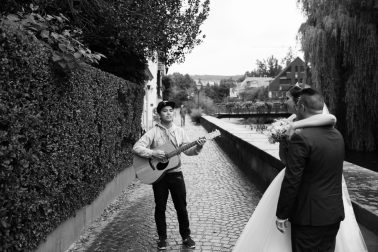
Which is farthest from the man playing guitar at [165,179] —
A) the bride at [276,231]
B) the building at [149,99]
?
the building at [149,99]

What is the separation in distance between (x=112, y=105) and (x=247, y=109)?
49255 millimetres

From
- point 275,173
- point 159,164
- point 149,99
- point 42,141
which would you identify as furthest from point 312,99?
point 149,99

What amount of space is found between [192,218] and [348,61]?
1455 cm

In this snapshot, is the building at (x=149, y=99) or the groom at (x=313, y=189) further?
the building at (x=149, y=99)

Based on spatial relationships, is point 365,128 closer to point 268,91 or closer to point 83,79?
point 83,79

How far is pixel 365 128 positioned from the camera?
725 inches

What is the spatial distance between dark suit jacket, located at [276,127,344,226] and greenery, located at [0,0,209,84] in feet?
18.6

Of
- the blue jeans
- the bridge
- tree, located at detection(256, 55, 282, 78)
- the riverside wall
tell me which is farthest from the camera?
tree, located at detection(256, 55, 282, 78)

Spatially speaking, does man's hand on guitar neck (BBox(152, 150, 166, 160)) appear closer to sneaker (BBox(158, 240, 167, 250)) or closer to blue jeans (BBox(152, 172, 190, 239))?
blue jeans (BBox(152, 172, 190, 239))

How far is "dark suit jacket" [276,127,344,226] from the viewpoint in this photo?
303 centimetres

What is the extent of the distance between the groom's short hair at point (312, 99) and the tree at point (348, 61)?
51.8 ft

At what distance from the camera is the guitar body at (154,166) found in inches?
Result: 201

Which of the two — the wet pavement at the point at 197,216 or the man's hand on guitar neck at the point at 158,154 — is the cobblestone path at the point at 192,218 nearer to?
the wet pavement at the point at 197,216

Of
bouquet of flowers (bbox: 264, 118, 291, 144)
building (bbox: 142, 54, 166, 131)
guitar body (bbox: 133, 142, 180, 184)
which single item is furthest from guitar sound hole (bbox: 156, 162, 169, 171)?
building (bbox: 142, 54, 166, 131)
